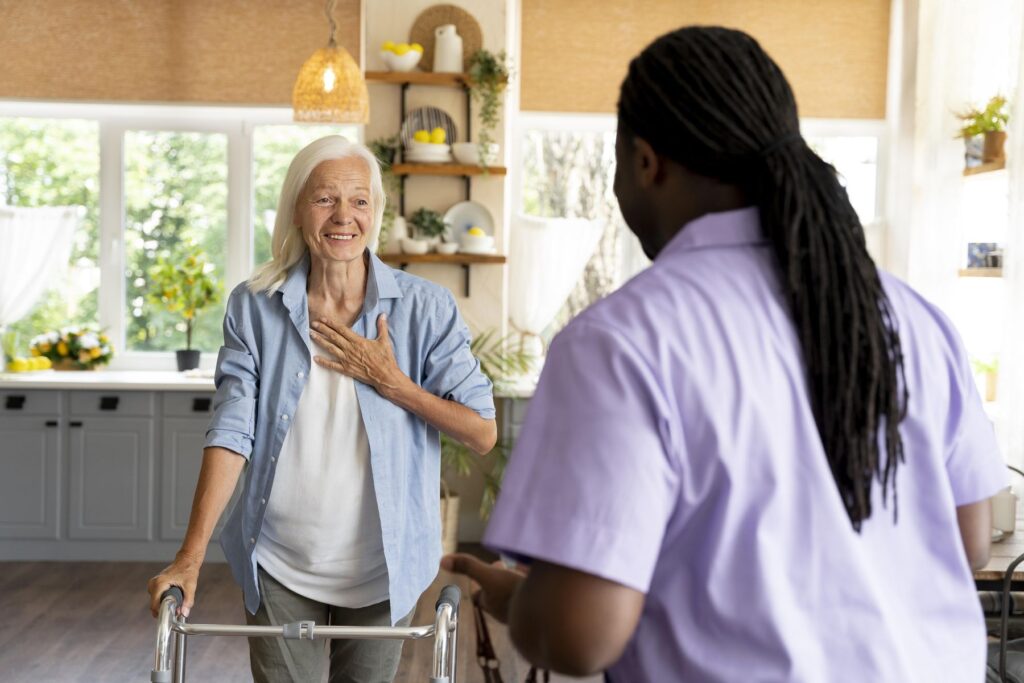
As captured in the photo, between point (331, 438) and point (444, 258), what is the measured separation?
3409 millimetres

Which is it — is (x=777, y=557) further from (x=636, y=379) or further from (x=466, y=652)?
(x=466, y=652)

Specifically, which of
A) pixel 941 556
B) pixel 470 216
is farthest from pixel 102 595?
pixel 941 556

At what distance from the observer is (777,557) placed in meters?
0.88

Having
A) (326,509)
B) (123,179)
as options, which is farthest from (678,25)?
(326,509)

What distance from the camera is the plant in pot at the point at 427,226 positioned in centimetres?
536

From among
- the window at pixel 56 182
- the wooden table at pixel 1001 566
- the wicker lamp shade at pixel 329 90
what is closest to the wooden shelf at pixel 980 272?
the wooden table at pixel 1001 566

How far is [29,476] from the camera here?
532 centimetres

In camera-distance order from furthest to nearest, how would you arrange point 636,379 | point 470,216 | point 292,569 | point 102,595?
point 470,216, point 102,595, point 292,569, point 636,379

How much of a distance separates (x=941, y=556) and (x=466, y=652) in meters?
3.42

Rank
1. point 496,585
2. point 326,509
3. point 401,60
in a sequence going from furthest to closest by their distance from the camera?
point 401,60
point 326,509
point 496,585

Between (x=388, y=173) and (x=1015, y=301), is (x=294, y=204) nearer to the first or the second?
(x=1015, y=301)

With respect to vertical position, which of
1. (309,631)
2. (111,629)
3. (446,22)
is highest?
(446,22)

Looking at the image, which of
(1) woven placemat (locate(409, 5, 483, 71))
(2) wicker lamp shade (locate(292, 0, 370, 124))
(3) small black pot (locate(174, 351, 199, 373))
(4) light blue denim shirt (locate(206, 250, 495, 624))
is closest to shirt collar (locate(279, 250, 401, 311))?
(4) light blue denim shirt (locate(206, 250, 495, 624))

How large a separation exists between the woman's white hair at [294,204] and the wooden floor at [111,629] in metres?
2.18
